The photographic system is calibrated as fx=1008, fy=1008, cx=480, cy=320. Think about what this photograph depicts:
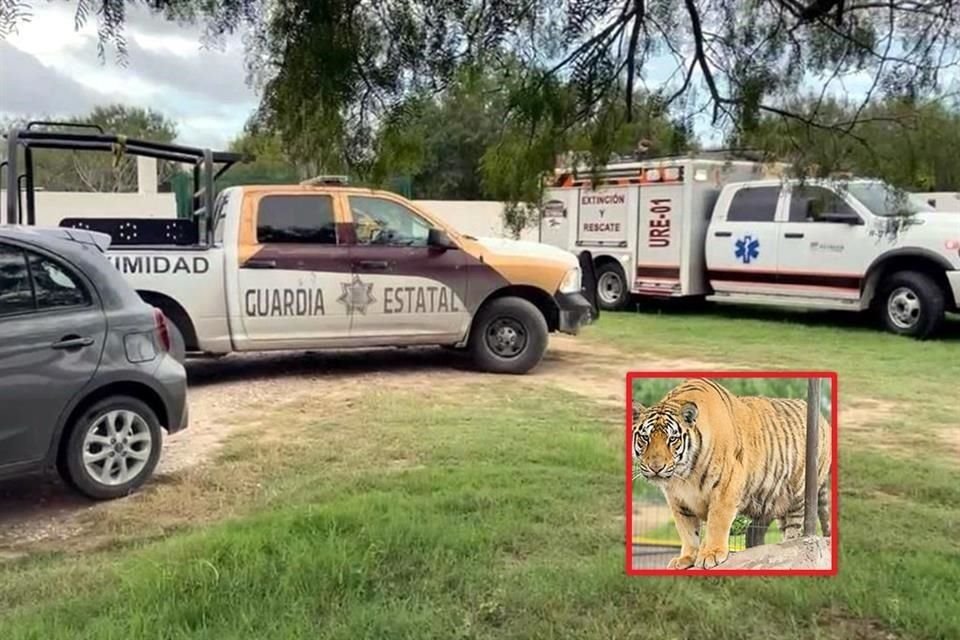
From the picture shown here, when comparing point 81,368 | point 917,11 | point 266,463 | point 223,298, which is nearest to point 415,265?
point 223,298

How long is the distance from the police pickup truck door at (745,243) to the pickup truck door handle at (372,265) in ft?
19.8

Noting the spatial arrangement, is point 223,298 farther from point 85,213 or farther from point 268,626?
point 85,213

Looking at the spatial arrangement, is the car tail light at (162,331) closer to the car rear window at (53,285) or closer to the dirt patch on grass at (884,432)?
the car rear window at (53,285)

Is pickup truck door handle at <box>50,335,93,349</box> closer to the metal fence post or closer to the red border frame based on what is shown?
the red border frame

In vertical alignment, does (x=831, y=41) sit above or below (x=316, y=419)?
above

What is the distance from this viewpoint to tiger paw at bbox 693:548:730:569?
311cm

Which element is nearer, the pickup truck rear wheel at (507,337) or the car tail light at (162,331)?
the car tail light at (162,331)

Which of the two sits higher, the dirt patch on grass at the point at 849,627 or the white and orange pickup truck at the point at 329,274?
the white and orange pickup truck at the point at 329,274

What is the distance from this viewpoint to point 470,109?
3.74m

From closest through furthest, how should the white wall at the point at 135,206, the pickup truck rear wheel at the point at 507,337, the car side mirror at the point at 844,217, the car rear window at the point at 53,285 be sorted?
the car rear window at the point at 53,285
the pickup truck rear wheel at the point at 507,337
the car side mirror at the point at 844,217
the white wall at the point at 135,206

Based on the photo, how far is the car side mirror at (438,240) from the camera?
9.43 meters

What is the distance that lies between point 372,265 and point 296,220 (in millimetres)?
797

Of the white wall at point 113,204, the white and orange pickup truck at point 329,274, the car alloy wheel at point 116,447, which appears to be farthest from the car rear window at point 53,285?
the white wall at point 113,204

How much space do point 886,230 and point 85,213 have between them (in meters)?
16.4
